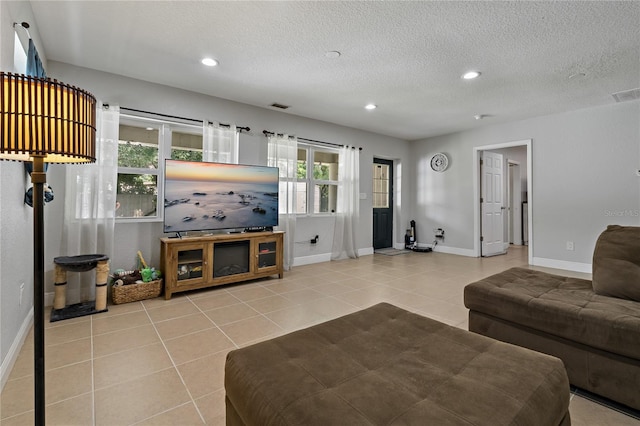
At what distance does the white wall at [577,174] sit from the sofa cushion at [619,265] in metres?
2.99

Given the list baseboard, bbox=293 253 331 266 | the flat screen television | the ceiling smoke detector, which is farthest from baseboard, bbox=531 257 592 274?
the ceiling smoke detector

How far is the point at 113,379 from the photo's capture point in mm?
1821

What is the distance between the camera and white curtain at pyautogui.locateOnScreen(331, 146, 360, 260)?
18.2 ft

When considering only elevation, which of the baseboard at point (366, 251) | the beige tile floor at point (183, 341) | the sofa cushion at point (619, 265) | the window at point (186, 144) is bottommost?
the beige tile floor at point (183, 341)

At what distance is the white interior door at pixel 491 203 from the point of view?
5.98m

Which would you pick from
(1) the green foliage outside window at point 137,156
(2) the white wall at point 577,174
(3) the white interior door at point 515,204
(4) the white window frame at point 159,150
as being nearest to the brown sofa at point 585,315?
(2) the white wall at point 577,174

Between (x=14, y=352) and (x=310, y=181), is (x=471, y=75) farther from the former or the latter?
(x=14, y=352)

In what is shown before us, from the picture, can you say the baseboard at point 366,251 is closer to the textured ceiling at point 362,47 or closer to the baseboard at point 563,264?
the baseboard at point 563,264

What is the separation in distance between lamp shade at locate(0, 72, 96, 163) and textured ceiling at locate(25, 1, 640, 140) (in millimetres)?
1611

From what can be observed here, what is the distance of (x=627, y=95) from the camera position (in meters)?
3.89

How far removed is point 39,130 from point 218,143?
3.13m

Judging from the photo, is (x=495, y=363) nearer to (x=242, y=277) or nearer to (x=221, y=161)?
(x=242, y=277)

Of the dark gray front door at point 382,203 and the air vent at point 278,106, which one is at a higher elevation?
the air vent at point 278,106

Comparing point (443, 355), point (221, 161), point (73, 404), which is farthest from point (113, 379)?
point (221, 161)
